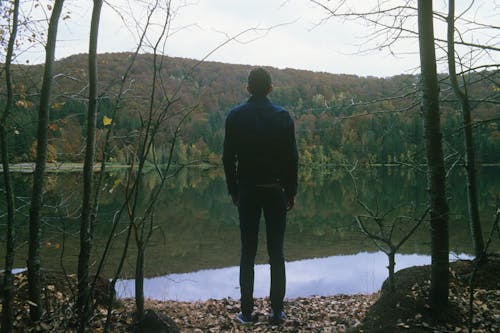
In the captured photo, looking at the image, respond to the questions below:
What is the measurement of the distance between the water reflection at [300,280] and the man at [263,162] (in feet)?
15.2

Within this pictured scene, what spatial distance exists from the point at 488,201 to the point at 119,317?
99.5 feet

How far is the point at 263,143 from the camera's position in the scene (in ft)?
13.7

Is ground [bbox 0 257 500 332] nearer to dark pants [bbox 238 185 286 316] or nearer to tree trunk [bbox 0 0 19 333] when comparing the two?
tree trunk [bbox 0 0 19 333]

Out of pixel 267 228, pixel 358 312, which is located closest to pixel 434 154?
pixel 267 228

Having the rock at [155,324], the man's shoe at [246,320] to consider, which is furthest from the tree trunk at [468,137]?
the rock at [155,324]

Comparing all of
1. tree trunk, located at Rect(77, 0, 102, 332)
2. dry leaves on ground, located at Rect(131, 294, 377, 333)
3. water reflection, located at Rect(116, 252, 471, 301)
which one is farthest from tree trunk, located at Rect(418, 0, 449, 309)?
water reflection, located at Rect(116, 252, 471, 301)

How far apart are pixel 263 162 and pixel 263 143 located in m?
0.18

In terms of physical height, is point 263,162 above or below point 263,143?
below

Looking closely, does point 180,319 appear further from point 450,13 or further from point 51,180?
point 450,13

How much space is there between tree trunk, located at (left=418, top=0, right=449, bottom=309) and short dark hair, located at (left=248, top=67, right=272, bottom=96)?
1.47 metres

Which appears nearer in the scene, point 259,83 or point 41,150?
point 41,150

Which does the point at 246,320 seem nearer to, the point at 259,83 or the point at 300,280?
the point at 259,83

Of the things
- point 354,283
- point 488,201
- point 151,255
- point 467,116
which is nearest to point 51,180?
point 467,116

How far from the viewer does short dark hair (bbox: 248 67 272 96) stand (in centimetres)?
422
